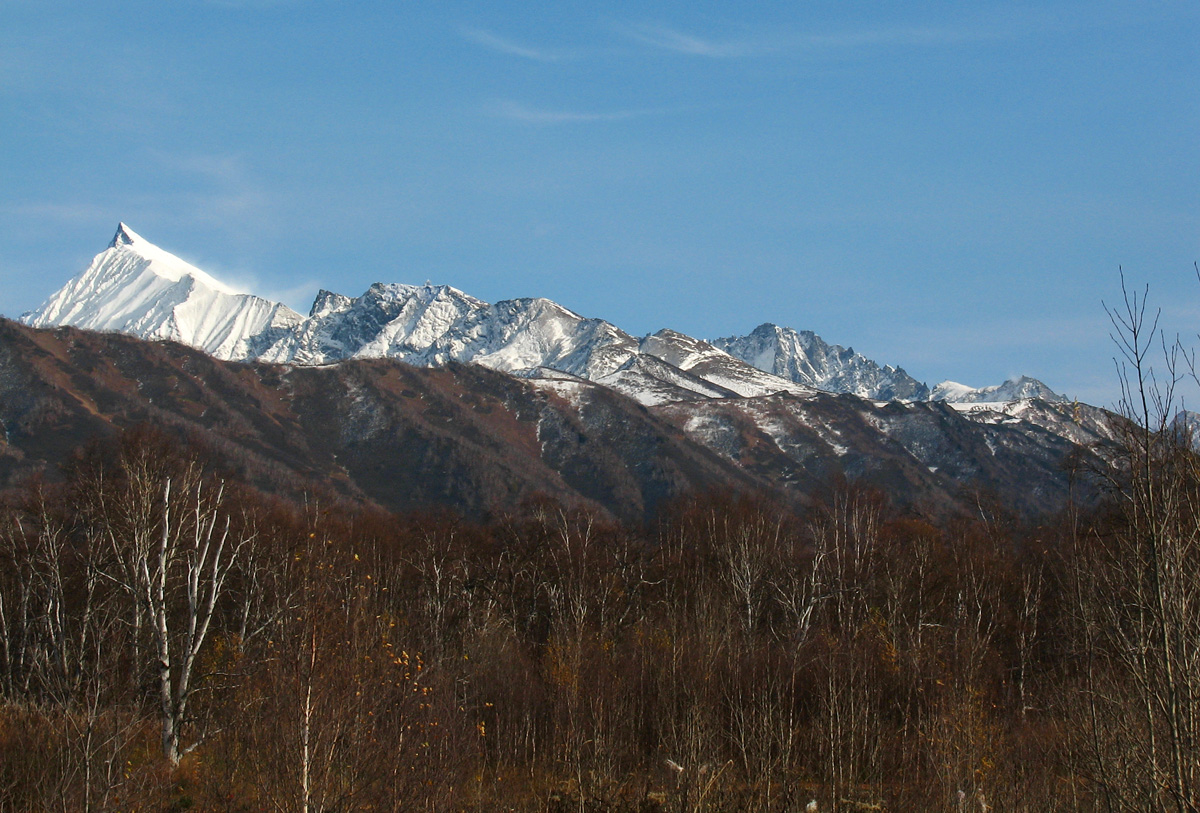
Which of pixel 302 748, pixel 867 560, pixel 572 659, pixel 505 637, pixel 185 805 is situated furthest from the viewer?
pixel 867 560

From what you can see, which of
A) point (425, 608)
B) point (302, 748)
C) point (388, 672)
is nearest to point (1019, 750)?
point (388, 672)

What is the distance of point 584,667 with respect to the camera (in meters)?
53.7

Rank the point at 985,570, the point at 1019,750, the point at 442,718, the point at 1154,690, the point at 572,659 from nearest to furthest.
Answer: the point at 1154,690, the point at 442,718, the point at 1019,750, the point at 572,659, the point at 985,570

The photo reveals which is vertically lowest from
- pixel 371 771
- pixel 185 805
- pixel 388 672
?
pixel 185 805

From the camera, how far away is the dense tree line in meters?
21.2

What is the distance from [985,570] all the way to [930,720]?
33.6 m

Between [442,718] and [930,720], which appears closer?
[442,718]

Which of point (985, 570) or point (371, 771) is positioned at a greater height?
point (985, 570)

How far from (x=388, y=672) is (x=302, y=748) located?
434 centimetres

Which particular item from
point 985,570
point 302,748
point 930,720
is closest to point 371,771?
point 302,748

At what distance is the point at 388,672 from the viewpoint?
25.3m

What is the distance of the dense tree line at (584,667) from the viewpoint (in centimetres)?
2116

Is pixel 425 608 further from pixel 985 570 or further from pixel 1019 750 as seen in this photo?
pixel 1019 750

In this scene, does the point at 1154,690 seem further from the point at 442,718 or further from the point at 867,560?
the point at 867,560
